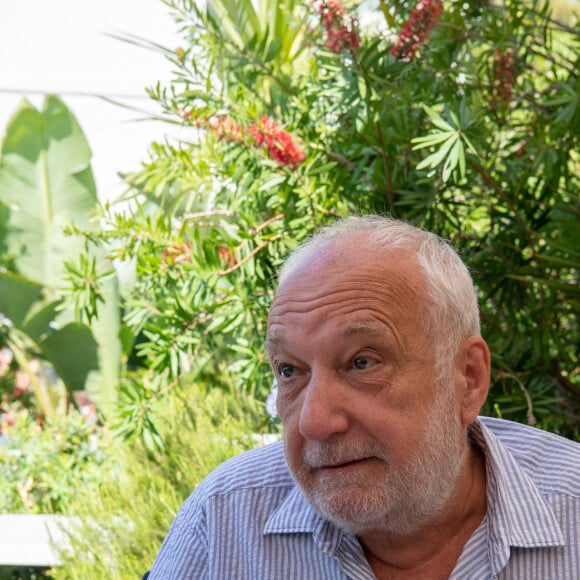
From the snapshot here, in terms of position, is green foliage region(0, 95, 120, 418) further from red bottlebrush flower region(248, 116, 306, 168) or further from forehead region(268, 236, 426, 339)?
forehead region(268, 236, 426, 339)

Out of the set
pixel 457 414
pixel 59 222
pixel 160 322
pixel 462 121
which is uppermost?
pixel 462 121

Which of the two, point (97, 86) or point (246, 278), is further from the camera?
point (97, 86)

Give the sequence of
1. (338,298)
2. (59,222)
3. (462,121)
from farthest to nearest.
Result: 1. (59,222)
2. (462,121)
3. (338,298)

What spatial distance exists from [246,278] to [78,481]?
1991mm

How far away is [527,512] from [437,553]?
0.53ft

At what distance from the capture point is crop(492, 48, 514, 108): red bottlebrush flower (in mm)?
2607

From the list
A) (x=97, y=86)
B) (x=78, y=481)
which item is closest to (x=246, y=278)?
(x=78, y=481)

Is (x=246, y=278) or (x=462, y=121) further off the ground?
(x=462, y=121)

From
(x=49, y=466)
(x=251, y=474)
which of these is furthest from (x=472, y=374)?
(x=49, y=466)

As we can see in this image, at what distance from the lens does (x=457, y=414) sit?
1.36m

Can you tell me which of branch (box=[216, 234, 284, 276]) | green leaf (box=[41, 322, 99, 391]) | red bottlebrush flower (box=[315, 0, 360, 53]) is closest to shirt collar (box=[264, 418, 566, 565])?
branch (box=[216, 234, 284, 276])

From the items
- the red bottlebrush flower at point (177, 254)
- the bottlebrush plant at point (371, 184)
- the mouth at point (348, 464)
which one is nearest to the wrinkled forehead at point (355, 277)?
the mouth at point (348, 464)

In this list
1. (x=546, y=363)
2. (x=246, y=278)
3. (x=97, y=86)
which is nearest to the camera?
(x=546, y=363)

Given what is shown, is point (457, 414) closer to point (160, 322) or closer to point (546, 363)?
point (546, 363)
